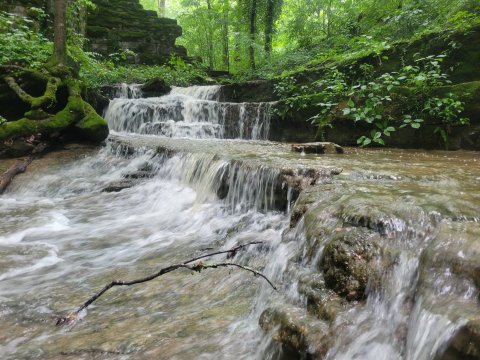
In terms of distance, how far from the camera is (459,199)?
299 cm

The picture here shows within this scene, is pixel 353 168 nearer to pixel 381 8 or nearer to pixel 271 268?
pixel 271 268

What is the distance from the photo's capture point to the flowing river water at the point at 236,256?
202 cm

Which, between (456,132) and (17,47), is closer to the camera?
(456,132)

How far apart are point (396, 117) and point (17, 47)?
30.1 feet

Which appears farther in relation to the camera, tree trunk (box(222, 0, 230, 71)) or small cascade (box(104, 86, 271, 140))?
tree trunk (box(222, 0, 230, 71))

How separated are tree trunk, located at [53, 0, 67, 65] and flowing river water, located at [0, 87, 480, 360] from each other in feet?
13.5

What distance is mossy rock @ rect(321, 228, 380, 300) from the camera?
88.4 inches

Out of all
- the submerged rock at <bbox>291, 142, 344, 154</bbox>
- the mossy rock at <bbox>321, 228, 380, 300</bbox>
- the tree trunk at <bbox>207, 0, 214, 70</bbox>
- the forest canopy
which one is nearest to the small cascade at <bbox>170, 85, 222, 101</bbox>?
the forest canopy

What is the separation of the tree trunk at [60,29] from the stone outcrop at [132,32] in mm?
9480

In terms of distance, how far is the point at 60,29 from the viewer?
9336 millimetres

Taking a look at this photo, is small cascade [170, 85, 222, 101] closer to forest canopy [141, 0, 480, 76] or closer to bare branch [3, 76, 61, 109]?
forest canopy [141, 0, 480, 76]

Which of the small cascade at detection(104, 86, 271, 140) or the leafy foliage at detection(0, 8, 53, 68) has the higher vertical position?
the leafy foliage at detection(0, 8, 53, 68)

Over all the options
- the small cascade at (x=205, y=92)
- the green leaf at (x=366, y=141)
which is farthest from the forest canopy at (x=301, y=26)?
the small cascade at (x=205, y=92)

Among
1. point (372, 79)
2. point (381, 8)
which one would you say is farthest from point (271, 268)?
point (381, 8)
